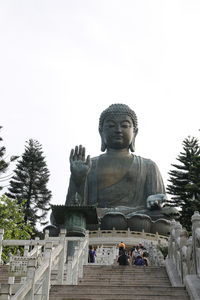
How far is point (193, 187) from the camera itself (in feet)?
47.7

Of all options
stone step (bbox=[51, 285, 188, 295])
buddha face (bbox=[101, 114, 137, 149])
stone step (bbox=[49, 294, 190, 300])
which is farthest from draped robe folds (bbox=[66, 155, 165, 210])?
stone step (bbox=[49, 294, 190, 300])

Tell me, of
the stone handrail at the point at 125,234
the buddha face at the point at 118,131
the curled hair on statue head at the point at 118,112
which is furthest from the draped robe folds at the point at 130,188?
the stone handrail at the point at 125,234

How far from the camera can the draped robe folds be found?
23734mm

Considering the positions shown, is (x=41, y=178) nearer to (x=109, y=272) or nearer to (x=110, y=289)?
(x=109, y=272)

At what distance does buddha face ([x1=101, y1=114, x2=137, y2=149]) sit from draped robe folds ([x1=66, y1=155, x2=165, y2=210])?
45.7 inches

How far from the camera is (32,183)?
99.0 ft

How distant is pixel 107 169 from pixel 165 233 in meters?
5.29

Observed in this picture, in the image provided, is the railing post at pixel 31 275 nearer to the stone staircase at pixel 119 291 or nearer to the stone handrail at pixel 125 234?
the stone staircase at pixel 119 291

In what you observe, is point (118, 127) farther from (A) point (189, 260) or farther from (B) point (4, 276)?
(A) point (189, 260)

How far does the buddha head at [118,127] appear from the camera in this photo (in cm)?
2473

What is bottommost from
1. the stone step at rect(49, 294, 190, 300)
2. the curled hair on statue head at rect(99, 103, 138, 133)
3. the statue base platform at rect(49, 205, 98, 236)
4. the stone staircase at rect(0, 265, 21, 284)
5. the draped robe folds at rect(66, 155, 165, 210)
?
the stone step at rect(49, 294, 190, 300)

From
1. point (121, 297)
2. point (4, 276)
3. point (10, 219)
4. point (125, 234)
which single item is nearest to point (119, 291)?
point (121, 297)

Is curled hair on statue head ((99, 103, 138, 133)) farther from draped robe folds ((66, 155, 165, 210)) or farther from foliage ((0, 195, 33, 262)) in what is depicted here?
foliage ((0, 195, 33, 262))

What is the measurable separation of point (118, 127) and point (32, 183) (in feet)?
27.6
